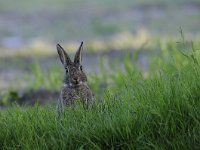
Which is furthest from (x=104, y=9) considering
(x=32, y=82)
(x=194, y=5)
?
(x=32, y=82)

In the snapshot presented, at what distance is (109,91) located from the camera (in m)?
6.59

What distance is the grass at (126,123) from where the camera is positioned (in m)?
5.48

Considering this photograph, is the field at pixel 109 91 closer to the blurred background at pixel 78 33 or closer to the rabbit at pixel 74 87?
the blurred background at pixel 78 33

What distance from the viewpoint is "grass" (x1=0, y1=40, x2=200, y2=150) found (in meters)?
5.48

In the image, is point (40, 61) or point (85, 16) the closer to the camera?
point (40, 61)

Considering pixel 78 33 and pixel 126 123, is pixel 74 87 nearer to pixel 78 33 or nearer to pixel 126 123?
pixel 126 123

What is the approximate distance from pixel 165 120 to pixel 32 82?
5.32m

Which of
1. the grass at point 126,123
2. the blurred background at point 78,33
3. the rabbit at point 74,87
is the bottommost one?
the grass at point 126,123

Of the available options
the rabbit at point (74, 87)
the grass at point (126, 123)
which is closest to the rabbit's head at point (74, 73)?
the rabbit at point (74, 87)

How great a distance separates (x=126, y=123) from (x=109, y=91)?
107 cm

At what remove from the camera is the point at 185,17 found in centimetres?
2033

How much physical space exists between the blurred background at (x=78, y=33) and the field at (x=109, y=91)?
0.11 feet

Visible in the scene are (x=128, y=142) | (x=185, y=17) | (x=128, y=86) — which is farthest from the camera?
(x=185, y=17)

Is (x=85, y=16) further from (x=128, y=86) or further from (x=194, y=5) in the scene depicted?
(x=128, y=86)
